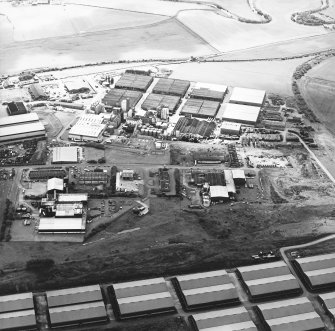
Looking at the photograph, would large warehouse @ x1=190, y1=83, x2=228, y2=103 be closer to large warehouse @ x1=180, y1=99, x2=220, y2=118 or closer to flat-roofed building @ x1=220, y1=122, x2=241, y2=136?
large warehouse @ x1=180, y1=99, x2=220, y2=118

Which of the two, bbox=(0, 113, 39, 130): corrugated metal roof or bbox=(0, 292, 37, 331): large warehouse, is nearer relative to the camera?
bbox=(0, 292, 37, 331): large warehouse

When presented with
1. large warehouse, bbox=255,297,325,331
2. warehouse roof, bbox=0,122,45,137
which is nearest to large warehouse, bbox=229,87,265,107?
warehouse roof, bbox=0,122,45,137

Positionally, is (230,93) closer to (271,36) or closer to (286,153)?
(286,153)

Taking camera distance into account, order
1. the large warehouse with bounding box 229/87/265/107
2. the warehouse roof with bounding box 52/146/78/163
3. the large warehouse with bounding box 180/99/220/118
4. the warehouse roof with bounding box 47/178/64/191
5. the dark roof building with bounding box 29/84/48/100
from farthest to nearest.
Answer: the large warehouse with bounding box 229/87/265/107 → the dark roof building with bounding box 29/84/48/100 → the large warehouse with bounding box 180/99/220/118 → the warehouse roof with bounding box 52/146/78/163 → the warehouse roof with bounding box 47/178/64/191

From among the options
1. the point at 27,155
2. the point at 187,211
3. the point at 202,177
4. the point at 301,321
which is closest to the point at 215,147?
the point at 202,177

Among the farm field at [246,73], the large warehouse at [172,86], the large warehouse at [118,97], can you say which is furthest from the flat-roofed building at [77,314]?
the farm field at [246,73]

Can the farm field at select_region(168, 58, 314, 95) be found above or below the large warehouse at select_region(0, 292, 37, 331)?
below

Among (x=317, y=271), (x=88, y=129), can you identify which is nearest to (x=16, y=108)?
(x=88, y=129)
